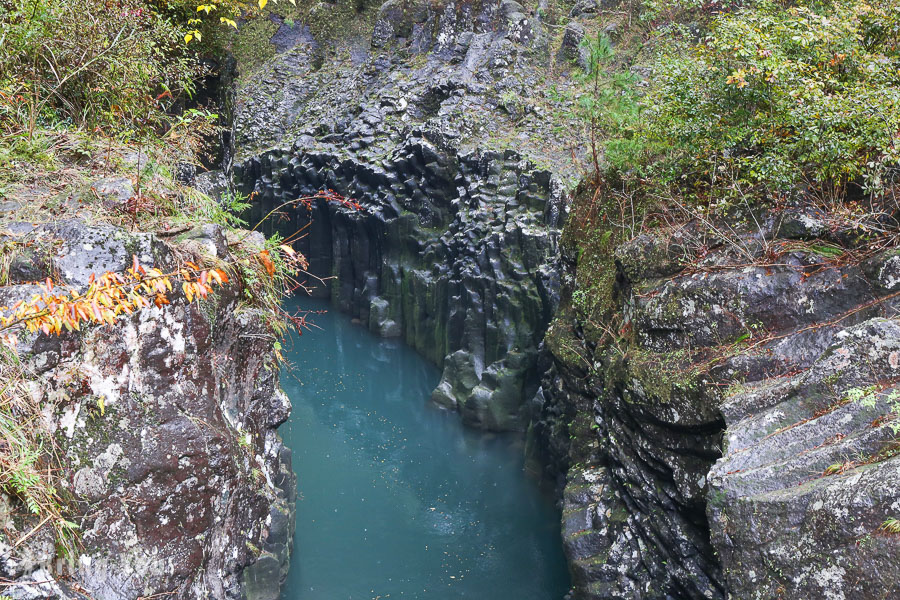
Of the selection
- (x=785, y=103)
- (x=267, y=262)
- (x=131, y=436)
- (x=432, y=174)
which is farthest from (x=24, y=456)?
(x=432, y=174)

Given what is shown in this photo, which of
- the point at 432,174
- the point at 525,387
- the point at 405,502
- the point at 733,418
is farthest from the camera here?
the point at 432,174

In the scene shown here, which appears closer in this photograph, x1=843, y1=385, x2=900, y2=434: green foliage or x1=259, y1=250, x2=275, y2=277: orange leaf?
x1=843, y1=385, x2=900, y2=434: green foliage

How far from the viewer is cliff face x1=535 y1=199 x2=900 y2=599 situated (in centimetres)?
386

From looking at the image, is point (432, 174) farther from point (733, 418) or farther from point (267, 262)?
point (733, 418)

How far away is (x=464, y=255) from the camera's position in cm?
1445

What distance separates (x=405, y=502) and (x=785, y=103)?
8.90 meters

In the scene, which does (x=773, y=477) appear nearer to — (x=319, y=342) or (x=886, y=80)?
(x=886, y=80)

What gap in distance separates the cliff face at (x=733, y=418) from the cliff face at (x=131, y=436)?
378 centimetres

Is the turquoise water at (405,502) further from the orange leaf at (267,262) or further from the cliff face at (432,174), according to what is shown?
the orange leaf at (267,262)

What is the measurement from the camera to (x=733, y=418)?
16.6 feet

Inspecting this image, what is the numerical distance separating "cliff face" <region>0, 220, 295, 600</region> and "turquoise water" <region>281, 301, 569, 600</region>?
16.4 feet

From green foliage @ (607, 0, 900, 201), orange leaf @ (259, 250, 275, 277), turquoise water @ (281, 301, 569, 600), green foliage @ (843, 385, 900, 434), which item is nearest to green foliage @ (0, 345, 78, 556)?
orange leaf @ (259, 250, 275, 277)

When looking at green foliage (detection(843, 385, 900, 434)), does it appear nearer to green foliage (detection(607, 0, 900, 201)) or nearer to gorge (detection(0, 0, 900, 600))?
gorge (detection(0, 0, 900, 600))

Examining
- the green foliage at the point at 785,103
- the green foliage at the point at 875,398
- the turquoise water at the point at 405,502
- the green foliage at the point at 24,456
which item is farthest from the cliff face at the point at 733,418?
the green foliage at the point at 24,456
